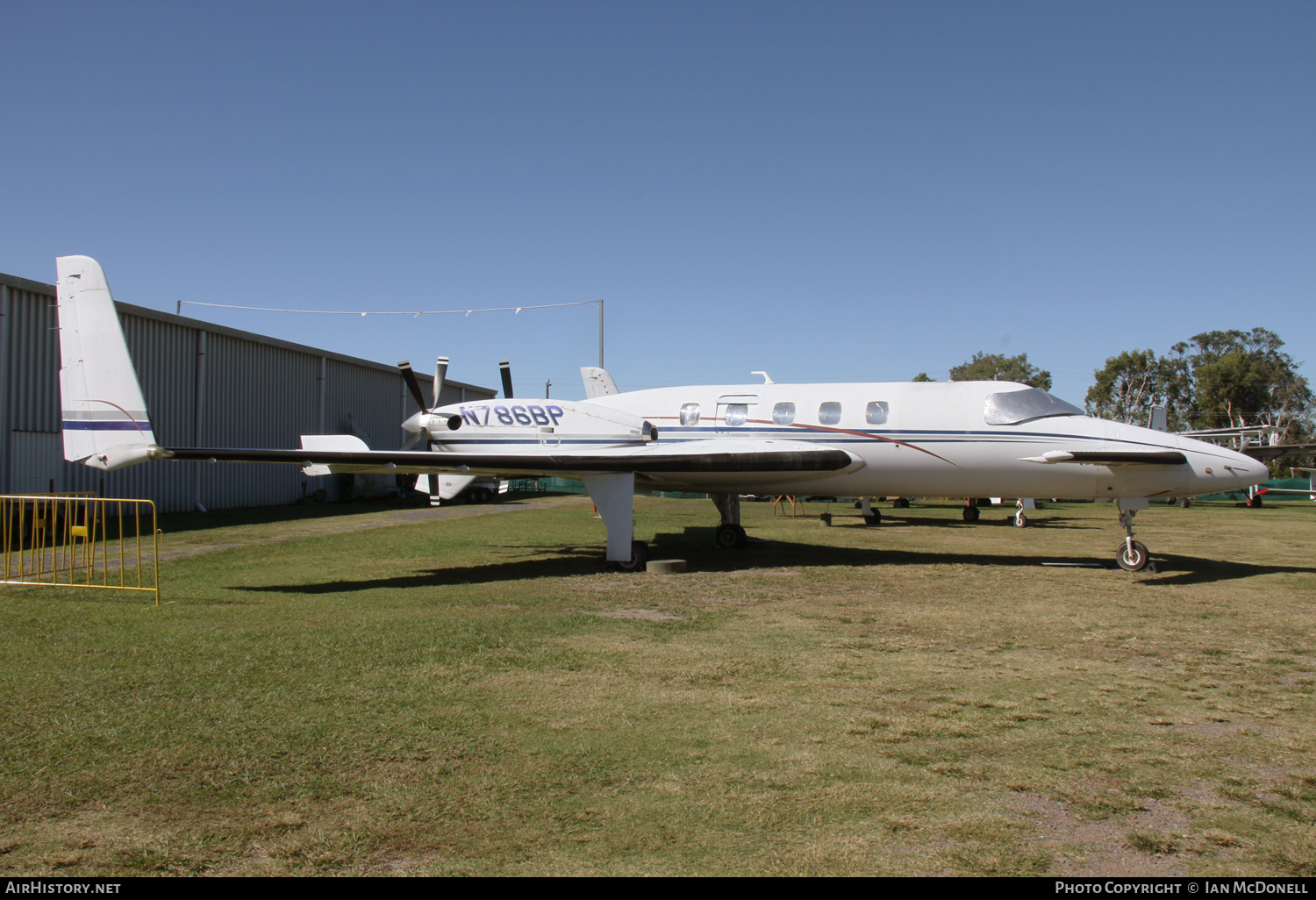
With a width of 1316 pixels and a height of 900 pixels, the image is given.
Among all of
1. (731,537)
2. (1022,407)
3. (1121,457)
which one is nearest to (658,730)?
(1121,457)

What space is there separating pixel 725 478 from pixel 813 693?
8033mm

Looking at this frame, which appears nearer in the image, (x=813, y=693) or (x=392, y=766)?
(x=392, y=766)

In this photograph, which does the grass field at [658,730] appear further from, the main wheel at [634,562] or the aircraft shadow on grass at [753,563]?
the main wheel at [634,562]

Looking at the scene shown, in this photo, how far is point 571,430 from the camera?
1388 centimetres

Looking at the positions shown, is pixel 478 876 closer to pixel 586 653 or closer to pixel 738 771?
pixel 738 771

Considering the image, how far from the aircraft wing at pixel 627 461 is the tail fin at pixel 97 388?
2.04 metres

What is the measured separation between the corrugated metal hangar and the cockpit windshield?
1644 cm

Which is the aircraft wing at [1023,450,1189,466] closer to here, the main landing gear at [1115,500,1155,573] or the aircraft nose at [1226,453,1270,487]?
the aircraft nose at [1226,453,1270,487]

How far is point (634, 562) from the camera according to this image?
40.8 feet

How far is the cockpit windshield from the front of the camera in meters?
12.6

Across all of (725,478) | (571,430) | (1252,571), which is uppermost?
(571,430)

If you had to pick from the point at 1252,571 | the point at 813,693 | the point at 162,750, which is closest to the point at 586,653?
the point at 813,693

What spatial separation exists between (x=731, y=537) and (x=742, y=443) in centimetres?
333

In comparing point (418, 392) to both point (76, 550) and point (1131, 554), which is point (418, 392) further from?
point (1131, 554)
